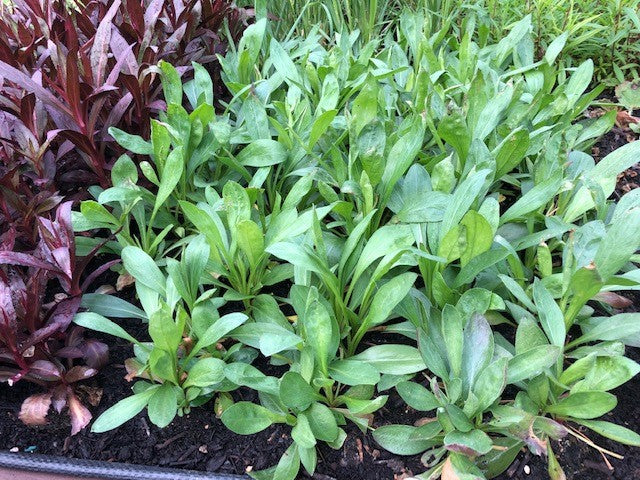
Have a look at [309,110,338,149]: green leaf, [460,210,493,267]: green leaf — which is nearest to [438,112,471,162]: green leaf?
[309,110,338,149]: green leaf

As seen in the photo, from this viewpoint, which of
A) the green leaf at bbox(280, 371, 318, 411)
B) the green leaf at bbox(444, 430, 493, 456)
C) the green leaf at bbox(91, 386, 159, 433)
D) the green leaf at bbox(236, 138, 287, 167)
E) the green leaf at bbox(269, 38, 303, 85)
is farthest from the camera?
the green leaf at bbox(269, 38, 303, 85)

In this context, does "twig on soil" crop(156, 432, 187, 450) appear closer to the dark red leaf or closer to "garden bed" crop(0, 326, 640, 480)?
"garden bed" crop(0, 326, 640, 480)

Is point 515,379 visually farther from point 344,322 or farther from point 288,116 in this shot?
point 288,116

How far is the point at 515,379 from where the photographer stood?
47.3 inches

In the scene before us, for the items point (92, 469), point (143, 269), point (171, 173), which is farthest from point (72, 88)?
point (92, 469)

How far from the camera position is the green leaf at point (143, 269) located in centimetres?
147

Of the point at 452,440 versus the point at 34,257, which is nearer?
the point at 452,440

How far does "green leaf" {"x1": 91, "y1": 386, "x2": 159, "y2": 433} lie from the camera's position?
128cm

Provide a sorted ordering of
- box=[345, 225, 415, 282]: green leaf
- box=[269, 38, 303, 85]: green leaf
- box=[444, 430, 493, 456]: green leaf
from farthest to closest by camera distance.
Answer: box=[269, 38, 303, 85]: green leaf
box=[345, 225, 415, 282]: green leaf
box=[444, 430, 493, 456]: green leaf

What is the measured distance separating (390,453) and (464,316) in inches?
14.0

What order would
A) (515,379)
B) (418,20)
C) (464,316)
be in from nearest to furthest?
(515,379)
(464,316)
(418,20)

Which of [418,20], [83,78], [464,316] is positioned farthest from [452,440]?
[418,20]

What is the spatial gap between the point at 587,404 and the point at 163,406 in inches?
35.3

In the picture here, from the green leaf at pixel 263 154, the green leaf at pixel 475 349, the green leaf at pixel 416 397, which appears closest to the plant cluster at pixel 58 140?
the green leaf at pixel 263 154
